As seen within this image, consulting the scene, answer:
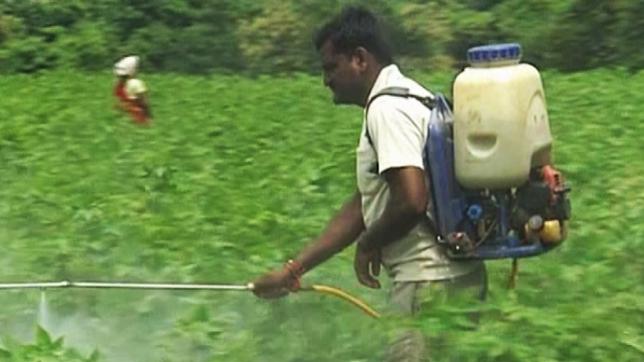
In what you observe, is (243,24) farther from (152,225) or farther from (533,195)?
(533,195)

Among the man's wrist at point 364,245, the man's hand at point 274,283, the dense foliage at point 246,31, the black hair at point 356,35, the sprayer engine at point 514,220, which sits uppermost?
the black hair at point 356,35

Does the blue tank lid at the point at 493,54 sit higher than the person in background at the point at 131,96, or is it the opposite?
the blue tank lid at the point at 493,54

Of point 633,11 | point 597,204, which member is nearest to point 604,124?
point 597,204

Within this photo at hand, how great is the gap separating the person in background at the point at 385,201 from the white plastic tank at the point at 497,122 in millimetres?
131

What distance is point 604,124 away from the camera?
11297mm

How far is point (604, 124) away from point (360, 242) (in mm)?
6070

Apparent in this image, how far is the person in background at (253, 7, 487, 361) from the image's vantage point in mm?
5242

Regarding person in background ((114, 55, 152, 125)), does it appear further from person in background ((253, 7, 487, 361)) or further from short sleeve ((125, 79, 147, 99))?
person in background ((253, 7, 487, 361))

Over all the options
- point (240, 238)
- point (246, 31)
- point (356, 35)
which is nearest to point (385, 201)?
point (356, 35)

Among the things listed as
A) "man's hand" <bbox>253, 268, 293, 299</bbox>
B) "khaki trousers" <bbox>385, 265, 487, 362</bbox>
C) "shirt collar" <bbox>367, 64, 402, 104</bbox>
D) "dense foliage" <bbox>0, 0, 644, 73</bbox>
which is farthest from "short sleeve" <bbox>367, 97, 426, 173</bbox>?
"dense foliage" <bbox>0, 0, 644, 73</bbox>

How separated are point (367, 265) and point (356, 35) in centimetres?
74

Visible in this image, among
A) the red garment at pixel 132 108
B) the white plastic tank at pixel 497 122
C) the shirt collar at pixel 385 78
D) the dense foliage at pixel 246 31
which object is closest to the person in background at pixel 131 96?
the red garment at pixel 132 108

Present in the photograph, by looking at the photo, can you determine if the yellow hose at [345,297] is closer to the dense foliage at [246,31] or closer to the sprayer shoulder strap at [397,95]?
the sprayer shoulder strap at [397,95]

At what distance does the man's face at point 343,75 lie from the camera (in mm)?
5520
